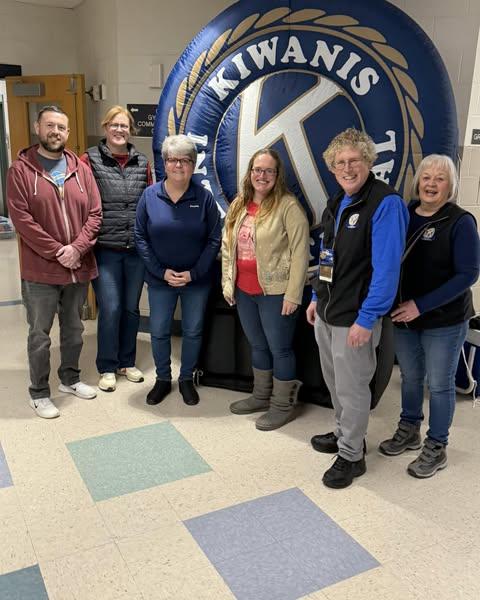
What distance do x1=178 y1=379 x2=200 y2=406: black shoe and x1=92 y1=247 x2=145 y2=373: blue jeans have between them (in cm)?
45

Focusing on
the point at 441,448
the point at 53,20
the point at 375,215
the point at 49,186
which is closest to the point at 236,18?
the point at 49,186

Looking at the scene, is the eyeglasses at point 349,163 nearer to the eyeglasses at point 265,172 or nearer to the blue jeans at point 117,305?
the eyeglasses at point 265,172

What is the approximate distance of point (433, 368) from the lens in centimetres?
232

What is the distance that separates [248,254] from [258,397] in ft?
2.65

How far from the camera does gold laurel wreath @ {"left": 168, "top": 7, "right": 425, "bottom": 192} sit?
268 centimetres

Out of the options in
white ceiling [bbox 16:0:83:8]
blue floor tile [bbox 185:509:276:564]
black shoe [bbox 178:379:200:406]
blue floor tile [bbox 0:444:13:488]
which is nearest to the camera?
blue floor tile [bbox 185:509:276:564]

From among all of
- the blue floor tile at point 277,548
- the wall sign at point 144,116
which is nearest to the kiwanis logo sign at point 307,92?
the wall sign at point 144,116

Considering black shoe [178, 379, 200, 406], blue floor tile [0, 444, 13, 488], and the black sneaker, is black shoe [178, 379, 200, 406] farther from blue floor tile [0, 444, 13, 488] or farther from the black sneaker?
blue floor tile [0, 444, 13, 488]

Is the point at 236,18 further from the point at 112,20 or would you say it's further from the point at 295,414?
the point at 295,414

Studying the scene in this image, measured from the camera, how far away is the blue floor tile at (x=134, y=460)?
235 cm

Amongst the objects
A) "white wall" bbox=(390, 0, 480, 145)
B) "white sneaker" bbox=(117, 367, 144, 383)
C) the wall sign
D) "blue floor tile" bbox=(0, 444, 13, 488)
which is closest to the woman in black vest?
"white wall" bbox=(390, 0, 480, 145)

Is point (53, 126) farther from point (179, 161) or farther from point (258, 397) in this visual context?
point (258, 397)

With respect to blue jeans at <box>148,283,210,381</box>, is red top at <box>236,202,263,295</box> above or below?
above

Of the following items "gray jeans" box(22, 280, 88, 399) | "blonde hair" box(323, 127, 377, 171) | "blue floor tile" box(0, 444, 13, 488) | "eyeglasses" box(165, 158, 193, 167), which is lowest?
"blue floor tile" box(0, 444, 13, 488)
